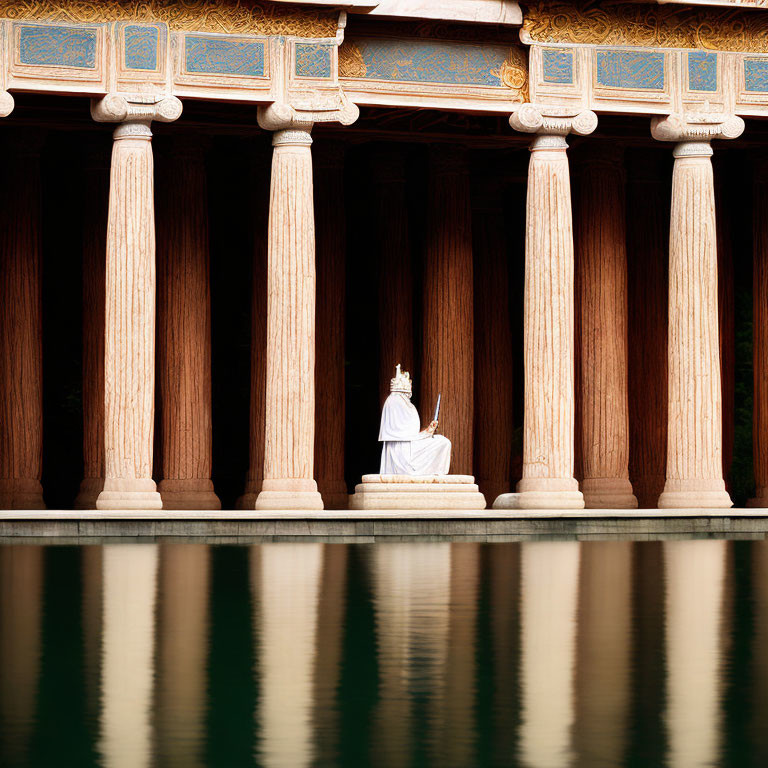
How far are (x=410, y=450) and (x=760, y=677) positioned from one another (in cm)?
2728

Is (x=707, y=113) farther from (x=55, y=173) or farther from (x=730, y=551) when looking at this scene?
(x=55, y=173)

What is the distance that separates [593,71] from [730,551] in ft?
48.4

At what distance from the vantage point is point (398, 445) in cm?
3759

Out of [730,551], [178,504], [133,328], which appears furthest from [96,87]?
[730,551]

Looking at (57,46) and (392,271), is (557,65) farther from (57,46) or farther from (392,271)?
(57,46)

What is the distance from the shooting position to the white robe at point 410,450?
122ft

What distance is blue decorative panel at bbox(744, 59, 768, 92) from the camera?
37.7 metres

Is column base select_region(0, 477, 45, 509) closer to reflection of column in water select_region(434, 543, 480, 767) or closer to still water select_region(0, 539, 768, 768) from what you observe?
still water select_region(0, 539, 768, 768)

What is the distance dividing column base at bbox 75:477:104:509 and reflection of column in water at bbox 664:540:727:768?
22264 mm

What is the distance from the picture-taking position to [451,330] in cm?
4172

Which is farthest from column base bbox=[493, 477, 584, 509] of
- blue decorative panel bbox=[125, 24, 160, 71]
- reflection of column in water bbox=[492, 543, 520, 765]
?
reflection of column in water bbox=[492, 543, 520, 765]

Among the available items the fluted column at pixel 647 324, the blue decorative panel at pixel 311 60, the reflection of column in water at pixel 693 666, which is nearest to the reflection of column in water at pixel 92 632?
the reflection of column in water at pixel 693 666

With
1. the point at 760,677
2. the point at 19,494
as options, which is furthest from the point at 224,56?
the point at 760,677

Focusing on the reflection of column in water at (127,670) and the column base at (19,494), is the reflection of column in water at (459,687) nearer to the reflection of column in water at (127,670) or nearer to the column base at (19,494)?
the reflection of column in water at (127,670)
